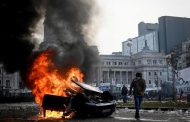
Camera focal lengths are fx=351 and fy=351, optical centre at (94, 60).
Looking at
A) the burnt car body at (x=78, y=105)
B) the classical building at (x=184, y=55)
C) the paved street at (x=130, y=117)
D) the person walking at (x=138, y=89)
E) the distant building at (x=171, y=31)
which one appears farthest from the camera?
the distant building at (x=171, y=31)

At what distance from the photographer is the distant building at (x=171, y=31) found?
167625 mm

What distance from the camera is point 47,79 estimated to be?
1698 centimetres

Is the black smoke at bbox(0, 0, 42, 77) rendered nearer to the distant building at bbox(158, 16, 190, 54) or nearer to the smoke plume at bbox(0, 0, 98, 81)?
the smoke plume at bbox(0, 0, 98, 81)

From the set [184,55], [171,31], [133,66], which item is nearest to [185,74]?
[184,55]

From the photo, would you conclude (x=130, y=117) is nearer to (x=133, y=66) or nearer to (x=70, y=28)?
(x=70, y=28)

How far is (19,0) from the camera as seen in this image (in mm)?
19031

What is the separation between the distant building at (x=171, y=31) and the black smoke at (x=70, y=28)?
14785 cm

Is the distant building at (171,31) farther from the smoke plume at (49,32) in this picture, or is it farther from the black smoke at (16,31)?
the black smoke at (16,31)

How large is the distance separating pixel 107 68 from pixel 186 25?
48388 mm

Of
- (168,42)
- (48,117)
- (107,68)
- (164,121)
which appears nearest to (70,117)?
(48,117)

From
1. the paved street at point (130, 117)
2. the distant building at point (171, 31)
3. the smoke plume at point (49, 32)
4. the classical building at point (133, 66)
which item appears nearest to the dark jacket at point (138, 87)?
the paved street at point (130, 117)

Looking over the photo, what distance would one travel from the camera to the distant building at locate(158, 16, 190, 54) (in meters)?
168

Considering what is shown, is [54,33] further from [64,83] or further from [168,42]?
[168,42]

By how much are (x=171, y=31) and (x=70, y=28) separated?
15541 cm
